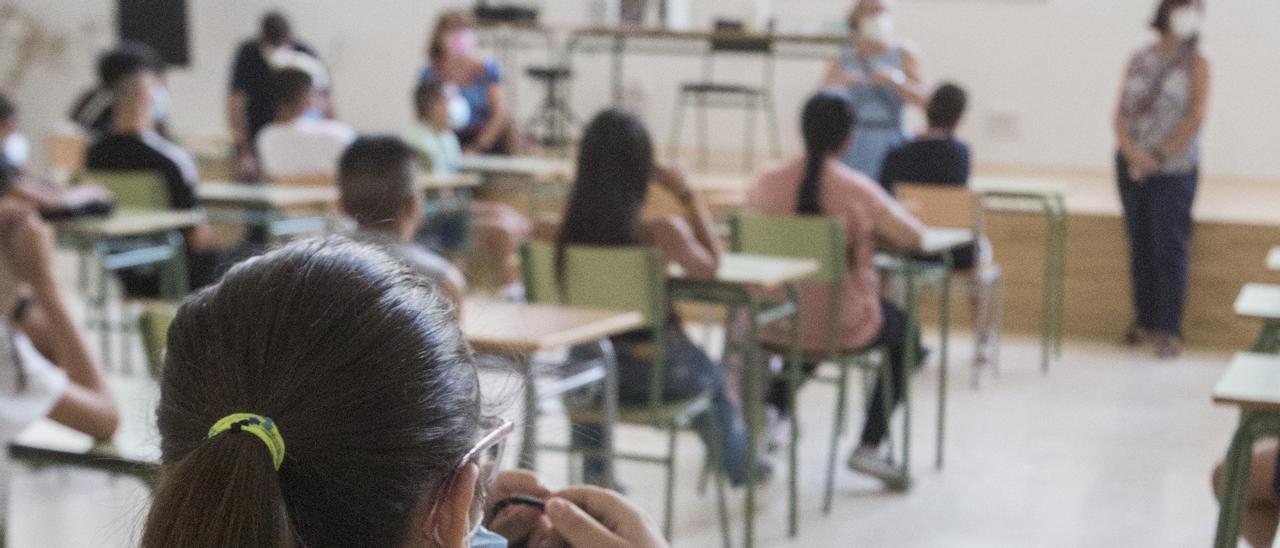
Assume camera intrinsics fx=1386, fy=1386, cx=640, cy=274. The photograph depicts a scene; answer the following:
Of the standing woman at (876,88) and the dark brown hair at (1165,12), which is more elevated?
the dark brown hair at (1165,12)

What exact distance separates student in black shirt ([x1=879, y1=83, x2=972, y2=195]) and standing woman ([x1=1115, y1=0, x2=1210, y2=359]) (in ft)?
3.21

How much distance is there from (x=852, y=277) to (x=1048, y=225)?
2235mm

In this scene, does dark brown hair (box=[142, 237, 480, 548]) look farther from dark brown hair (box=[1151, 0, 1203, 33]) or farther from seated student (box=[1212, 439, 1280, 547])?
dark brown hair (box=[1151, 0, 1203, 33])

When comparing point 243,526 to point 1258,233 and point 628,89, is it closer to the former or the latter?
point 1258,233

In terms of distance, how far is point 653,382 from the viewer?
3209 millimetres

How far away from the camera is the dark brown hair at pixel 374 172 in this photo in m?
3.19

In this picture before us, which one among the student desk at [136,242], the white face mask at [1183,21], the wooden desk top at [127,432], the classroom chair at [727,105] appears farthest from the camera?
Answer: the classroom chair at [727,105]

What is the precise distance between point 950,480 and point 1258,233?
271 cm

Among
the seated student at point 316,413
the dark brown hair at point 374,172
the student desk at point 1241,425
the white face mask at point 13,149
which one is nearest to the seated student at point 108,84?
the white face mask at point 13,149

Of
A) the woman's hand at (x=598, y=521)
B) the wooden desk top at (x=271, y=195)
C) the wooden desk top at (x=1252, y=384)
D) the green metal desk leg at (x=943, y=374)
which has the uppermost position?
the woman's hand at (x=598, y=521)

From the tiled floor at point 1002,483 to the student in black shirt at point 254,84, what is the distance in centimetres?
387

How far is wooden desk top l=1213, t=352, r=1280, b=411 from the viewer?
82.5 inches

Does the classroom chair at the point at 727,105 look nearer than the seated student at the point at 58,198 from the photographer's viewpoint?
No

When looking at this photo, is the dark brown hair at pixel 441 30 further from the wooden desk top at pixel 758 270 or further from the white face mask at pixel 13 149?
the wooden desk top at pixel 758 270
